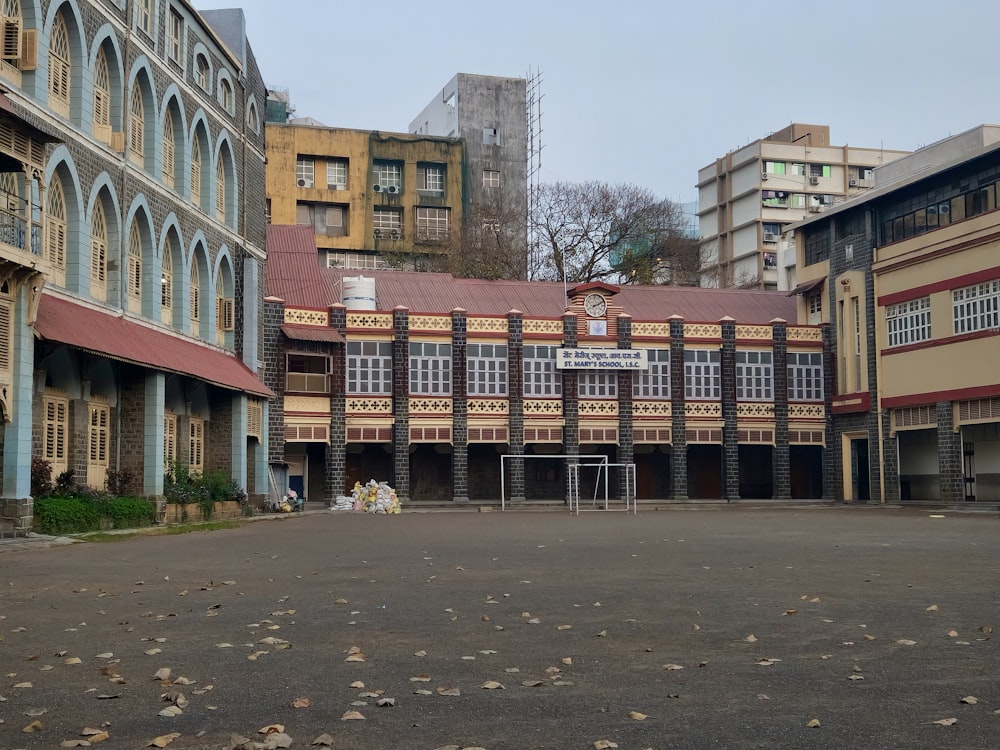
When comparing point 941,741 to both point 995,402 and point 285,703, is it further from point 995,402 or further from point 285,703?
point 995,402

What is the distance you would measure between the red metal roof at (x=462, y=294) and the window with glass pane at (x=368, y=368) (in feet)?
8.08

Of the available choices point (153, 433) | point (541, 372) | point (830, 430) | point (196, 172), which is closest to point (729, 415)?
point (830, 430)

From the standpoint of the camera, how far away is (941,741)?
5840mm

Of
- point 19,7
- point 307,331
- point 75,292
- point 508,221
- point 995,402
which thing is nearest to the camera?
point 19,7

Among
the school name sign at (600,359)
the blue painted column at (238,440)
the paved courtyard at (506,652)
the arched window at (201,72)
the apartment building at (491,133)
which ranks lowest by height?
the paved courtyard at (506,652)

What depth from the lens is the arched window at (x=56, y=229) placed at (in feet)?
81.7

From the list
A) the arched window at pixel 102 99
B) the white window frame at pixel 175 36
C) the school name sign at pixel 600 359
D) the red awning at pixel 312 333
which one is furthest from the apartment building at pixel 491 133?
the arched window at pixel 102 99

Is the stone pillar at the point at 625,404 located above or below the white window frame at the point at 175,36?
below

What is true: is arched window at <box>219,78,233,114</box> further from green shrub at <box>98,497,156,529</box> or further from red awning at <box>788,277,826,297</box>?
red awning at <box>788,277,826,297</box>

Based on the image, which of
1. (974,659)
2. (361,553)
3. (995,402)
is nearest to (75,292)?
(361,553)

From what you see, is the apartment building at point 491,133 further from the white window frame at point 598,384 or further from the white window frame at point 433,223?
the white window frame at point 598,384

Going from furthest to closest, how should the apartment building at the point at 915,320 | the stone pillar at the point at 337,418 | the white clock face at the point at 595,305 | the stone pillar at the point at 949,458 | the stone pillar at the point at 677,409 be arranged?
the white clock face at the point at 595,305 < the stone pillar at the point at 677,409 < the stone pillar at the point at 337,418 < the stone pillar at the point at 949,458 < the apartment building at the point at 915,320

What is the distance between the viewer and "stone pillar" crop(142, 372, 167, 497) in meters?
28.4

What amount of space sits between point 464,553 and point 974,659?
10915 millimetres
